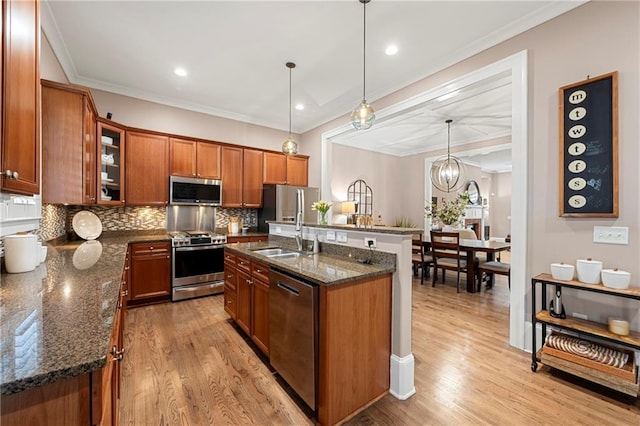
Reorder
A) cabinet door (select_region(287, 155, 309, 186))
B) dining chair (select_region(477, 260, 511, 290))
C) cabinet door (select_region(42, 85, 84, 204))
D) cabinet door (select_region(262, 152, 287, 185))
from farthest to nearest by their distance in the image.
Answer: cabinet door (select_region(287, 155, 309, 186)) < cabinet door (select_region(262, 152, 287, 185)) < dining chair (select_region(477, 260, 511, 290)) < cabinet door (select_region(42, 85, 84, 204))

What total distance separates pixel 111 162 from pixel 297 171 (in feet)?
9.96

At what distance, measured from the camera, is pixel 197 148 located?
14.5 ft

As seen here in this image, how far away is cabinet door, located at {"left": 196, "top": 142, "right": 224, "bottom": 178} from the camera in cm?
445

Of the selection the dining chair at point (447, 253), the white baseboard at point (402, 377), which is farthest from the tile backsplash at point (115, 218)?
the dining chair at point (447, 253)

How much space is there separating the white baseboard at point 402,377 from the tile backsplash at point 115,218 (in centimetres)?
358

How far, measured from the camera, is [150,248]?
3.71 metres

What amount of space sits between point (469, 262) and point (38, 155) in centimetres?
504

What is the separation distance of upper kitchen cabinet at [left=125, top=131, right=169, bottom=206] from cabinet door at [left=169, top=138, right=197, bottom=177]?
83mm

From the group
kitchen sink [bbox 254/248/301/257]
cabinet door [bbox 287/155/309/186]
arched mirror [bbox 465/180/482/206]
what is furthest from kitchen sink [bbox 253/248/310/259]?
arched mirror [bbox 465/180/482/206]

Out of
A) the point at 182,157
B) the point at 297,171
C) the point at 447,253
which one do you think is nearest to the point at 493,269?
the point at 447,253

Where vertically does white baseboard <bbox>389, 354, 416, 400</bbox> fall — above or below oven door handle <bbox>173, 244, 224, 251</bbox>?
below

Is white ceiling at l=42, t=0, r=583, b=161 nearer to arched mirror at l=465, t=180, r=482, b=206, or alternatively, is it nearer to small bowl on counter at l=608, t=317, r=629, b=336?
small bowl on counter at l=608, t=317, r=629, b=336

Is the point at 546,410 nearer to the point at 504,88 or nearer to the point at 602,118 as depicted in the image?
the point at 602,118

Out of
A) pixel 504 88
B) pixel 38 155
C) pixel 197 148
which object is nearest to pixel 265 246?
pixel 38 155
